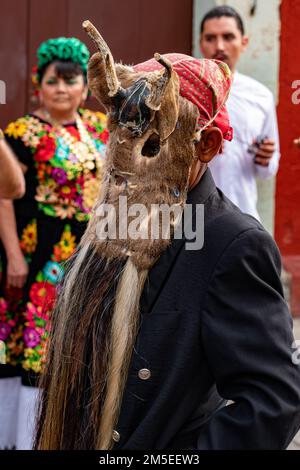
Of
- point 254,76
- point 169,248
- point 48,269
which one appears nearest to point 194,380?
point 169,248

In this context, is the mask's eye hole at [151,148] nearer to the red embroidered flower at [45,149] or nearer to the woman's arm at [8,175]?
the woman's arm at [8,175]

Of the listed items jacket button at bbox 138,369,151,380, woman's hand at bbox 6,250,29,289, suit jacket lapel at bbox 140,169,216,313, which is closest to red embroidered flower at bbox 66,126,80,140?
woman's hand at bbox 6,250,29,289

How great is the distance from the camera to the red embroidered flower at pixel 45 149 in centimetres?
364

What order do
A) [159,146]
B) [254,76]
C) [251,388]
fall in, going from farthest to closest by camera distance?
[254,76]
[159,146]
[251,388]

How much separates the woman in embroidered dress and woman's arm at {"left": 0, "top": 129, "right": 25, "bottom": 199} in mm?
558

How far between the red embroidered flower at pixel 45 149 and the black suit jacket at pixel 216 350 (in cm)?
205

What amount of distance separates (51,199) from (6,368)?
82cm

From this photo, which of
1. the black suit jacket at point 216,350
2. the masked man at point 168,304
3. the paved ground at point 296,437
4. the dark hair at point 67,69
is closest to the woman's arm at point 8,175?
the dark hair at point 67,69

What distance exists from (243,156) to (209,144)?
8.10ft

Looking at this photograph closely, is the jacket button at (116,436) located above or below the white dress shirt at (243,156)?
below

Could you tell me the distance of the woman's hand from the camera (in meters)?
3.70

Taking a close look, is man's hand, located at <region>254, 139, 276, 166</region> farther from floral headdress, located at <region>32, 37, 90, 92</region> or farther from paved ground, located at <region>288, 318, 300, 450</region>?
paved ground, located at <region>288, 318, 300, 450</region>
